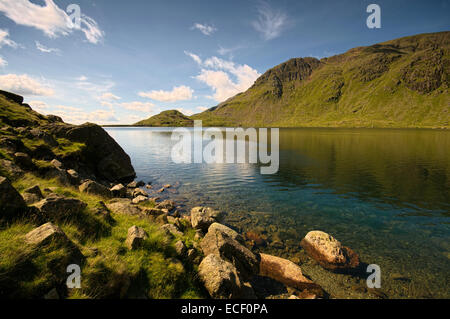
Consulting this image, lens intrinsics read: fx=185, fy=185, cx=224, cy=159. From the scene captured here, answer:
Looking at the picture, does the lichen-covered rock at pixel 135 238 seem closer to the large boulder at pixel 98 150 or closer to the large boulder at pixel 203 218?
the large boulder at pixel 203 218

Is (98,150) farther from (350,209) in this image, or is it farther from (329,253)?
(350,209)

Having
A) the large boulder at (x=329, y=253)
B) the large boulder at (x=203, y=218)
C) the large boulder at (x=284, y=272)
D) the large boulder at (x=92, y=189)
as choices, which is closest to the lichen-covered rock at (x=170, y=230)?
the large boulder at (x=203, y=218)

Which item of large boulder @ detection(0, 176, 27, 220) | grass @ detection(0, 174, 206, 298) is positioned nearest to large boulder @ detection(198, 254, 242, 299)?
grass @ detection(0, 174, 206, 298)

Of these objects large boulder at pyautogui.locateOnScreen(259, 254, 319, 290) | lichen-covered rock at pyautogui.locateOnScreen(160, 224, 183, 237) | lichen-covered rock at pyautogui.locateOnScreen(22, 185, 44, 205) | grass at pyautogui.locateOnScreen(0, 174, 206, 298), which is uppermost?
lichen-covered rock at pyautogui.locateOnScreen(22, 185, 44, 205)

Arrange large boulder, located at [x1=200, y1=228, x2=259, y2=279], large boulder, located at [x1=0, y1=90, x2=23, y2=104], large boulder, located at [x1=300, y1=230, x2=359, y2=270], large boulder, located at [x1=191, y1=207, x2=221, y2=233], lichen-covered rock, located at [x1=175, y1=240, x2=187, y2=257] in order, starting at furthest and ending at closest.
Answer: large boulder, located at [x1=0, y1=90, x2=23, y2=104], large boulder, located at [x1=191, y1=207, x2=221, y2=233], large boulder, located at [x1=300, y1=230, x2=359, y2=270], large boulder, located at [x1=200, y1=228, x2=259, y2=279], lichen-covered rock, located at [x1=175, y1=240, x2=187, y2=257]

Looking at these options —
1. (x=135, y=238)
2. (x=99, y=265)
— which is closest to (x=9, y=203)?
(x=99, y=265)

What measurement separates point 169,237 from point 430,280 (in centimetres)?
1584

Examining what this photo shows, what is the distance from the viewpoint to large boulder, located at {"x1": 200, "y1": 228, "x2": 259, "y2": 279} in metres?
10.7

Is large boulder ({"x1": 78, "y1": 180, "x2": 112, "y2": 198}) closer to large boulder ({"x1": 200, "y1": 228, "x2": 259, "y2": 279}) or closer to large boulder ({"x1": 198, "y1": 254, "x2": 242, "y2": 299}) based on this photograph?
large boulder ({"x1": 200, "y1": 228, "x2": 259, "y2": 279})

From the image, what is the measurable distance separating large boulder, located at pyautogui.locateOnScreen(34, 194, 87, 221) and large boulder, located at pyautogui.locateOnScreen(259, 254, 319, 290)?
35.9ft

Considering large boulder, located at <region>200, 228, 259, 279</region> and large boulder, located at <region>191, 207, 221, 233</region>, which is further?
large boulder, located at <region>191, 207, 221, 233</region>

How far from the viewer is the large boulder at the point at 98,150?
30141 mm

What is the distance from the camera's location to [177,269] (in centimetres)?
798
